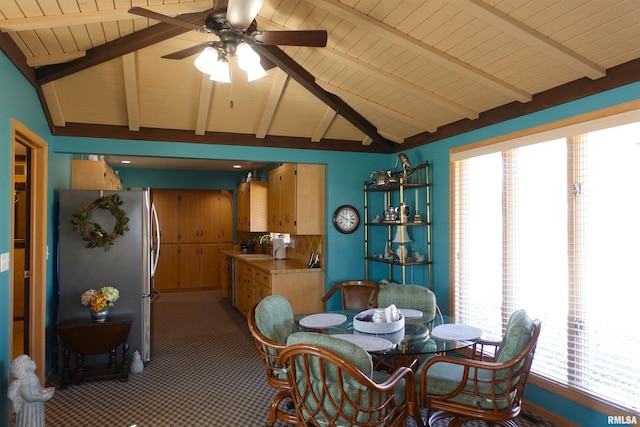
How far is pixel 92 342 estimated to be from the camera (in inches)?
144

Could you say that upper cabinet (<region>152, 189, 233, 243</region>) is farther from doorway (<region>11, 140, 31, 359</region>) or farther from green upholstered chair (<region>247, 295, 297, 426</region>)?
green upholstered chair (<region>247, 295, 297, 426</region>)

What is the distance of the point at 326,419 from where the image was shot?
81.5 inches

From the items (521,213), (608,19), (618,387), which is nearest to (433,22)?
(608,19)

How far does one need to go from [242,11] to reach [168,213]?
7313 millimetres

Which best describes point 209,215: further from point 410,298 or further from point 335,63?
point 410,298

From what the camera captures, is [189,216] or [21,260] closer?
[21,260]

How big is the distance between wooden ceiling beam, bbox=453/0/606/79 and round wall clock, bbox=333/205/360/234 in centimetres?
280

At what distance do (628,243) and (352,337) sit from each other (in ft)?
5.82

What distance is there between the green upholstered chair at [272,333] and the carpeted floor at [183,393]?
49cm

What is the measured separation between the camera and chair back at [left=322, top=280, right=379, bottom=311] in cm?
464

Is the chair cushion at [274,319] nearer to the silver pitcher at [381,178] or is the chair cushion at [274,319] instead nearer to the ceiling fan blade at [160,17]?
the ceiling fan blade at [160,17]

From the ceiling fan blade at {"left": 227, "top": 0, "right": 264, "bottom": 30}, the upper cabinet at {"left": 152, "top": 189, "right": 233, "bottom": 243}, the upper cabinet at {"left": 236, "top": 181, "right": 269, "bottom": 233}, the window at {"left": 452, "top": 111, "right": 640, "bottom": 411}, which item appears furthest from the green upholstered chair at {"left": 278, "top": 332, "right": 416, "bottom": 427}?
the upper cabinet at {"left": 152, "top": 189, "right": 233, "bottom": 243}

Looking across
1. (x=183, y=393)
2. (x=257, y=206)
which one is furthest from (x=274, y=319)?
(x=257, y=206)

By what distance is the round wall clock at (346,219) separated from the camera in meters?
4.94
